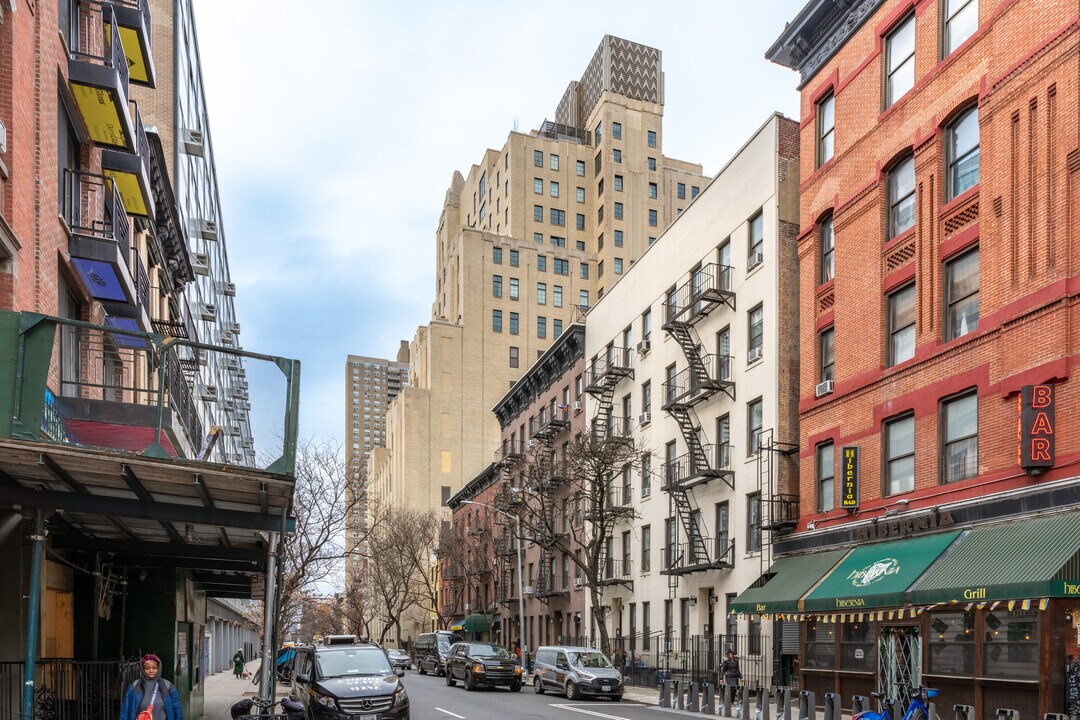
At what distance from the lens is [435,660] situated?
51.8 m

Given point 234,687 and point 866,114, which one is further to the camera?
point 234,687

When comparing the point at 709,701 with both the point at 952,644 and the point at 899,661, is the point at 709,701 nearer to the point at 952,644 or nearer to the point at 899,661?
the point at 899,661

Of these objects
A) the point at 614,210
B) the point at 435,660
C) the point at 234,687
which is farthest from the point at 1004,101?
the point at 614,210

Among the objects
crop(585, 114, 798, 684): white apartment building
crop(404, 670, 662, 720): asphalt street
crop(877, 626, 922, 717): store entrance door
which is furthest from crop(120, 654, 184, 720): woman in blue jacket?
crop(585, 114, 798, 684): white apartment building

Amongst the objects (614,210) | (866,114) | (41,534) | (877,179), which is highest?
(614,210)

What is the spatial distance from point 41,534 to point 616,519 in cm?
3567

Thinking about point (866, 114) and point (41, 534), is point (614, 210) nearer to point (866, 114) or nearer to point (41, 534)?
point (866, 114)

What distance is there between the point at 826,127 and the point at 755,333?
719cm

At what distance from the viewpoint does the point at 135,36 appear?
23750mm

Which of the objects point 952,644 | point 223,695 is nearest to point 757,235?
point 952,644

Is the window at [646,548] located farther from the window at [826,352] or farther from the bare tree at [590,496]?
the window at [826,352]

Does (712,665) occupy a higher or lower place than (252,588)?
lower

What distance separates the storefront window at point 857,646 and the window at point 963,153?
11171mm

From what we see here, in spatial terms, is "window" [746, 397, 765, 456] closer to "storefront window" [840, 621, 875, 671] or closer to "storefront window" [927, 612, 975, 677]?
"storefront window" [840, 621, 875, 671]
